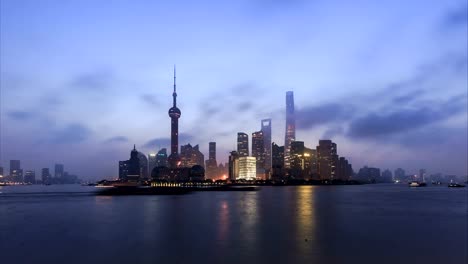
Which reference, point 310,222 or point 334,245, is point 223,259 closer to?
point 334,245

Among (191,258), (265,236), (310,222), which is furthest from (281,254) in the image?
(310,222)

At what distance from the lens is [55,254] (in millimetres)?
33344

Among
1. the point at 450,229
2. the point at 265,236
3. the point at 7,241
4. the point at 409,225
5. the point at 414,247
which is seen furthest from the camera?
the point at 409,225

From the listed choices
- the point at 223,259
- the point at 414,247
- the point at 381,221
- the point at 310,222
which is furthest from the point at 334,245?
the point at 381,221

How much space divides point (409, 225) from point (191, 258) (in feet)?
113

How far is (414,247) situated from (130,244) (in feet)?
87.0

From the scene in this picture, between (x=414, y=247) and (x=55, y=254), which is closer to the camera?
(x=55, y=254)

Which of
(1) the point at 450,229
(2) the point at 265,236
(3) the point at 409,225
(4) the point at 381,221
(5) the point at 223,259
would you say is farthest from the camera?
(4) the point at 381,221

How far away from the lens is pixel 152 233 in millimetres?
45938

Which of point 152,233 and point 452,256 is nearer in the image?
point 452,256

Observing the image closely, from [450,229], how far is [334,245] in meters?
21.5

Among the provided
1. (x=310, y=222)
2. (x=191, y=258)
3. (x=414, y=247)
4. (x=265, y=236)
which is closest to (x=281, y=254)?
(x=191, y=258)

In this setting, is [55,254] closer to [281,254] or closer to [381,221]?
[281,254]

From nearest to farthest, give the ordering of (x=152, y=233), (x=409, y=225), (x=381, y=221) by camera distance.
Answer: (x=152, y=233)
(x=409, y=225)
(x=381, y=221)
